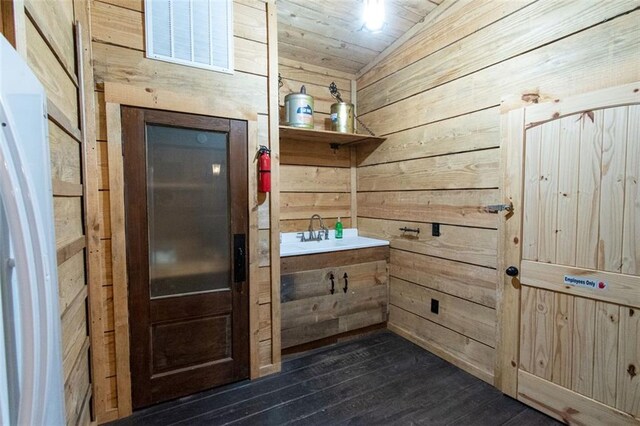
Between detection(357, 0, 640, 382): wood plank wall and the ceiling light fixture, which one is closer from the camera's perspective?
detection(357, 0, 640, 382): wood plank wall

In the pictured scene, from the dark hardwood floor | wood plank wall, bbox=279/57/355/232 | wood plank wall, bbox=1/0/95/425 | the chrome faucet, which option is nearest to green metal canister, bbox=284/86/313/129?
wood plank wall, bbox=279/57/355/232

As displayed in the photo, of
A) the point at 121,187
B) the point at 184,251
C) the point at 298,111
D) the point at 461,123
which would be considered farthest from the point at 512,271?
the point at 121,187

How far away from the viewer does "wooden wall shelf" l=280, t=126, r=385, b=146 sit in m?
2.72

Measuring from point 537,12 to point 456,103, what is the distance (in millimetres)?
670

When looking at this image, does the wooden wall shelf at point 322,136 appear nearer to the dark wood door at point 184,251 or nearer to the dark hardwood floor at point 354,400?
the dark wood door at point 184,251

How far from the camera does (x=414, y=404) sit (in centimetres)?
197

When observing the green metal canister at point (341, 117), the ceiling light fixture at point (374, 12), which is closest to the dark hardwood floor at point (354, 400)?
the green metal canister at point (341, 117)

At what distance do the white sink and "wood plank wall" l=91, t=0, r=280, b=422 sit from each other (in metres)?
0.48

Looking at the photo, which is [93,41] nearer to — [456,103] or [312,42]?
[312,42]

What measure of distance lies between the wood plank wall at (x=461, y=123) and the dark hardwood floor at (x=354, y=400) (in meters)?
0.26

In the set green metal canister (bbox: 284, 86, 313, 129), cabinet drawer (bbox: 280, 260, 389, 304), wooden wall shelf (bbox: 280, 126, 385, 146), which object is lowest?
cabinet drawer (bbox: 280, 260, 389, 304)

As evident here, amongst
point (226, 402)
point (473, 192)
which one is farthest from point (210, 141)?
point (473, 192)

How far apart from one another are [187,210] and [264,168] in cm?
57

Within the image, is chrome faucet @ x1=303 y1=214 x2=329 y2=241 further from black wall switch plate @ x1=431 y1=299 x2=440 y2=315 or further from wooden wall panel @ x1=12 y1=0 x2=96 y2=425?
wooden wall panel @ x1=12 y1=0 x2=96 y2=425
